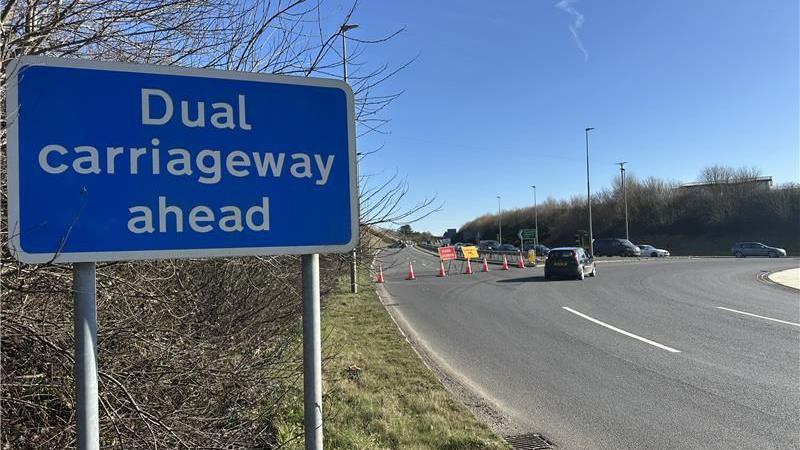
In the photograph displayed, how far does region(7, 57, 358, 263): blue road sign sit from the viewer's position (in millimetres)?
1404

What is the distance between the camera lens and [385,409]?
472 centimetres

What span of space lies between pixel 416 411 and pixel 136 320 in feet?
9.56

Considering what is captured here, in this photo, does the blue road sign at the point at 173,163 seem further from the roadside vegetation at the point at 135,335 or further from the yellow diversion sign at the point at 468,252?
the yellow diversion sign at the point at 468,252

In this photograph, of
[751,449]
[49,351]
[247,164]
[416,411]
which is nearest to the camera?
[247,164]

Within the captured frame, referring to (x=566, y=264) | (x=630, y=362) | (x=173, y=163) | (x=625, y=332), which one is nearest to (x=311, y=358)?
(x=173, y=163)

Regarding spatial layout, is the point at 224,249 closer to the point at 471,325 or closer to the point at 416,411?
the point at 416,411

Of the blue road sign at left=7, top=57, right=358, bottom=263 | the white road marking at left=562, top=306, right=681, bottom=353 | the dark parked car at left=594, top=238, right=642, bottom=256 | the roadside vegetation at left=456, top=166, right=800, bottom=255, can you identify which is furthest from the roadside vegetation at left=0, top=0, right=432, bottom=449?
the roadside vegetation at left=456, top=166, right=800, bottom=255

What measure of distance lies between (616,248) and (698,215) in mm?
24091

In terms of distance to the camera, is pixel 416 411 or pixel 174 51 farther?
pixel 416 411

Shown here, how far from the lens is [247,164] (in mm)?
1614

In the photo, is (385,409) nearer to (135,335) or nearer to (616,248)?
(135,335)

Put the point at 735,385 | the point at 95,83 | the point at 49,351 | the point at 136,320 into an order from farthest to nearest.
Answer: the point at 735,385 < the point at 136,320 < the point at 49,351 < the point at 95,83

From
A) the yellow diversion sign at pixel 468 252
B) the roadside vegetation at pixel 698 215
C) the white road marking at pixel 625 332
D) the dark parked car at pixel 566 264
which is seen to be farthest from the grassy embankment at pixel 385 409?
the roadside vegetation at pixel 698 215

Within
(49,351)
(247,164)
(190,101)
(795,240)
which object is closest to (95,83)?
(190,101)
